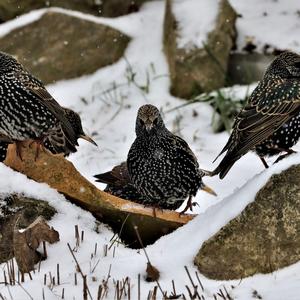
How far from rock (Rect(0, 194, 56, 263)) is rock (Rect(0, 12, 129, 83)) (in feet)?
14.7

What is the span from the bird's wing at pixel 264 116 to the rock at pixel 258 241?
3.71 ft

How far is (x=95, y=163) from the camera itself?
8227mm

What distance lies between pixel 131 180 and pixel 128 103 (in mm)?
2938

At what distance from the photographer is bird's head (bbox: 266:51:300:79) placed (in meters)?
5.94

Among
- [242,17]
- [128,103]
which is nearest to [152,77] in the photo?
[128,103]

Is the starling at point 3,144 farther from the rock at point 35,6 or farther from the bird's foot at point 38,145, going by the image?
the rock at point 35,6

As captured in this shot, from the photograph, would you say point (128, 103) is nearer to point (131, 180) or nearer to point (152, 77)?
point (152, 77)

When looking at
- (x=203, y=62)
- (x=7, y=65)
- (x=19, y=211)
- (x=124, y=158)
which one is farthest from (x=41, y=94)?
(x=203, y=62)

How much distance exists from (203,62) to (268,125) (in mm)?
3345

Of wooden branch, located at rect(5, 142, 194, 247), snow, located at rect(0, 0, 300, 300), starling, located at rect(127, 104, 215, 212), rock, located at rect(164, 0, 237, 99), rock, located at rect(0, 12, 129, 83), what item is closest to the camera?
snow, located at rect(0, 0, 300, 300)

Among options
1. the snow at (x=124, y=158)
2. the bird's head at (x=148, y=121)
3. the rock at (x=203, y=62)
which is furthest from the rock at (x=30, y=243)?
the rock at (x=203, y=62)

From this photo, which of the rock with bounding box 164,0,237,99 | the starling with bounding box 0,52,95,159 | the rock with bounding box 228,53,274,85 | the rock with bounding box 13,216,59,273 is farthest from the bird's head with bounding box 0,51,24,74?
the rock with bounding box 228,53,274,85

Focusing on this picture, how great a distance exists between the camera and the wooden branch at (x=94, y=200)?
5.30m

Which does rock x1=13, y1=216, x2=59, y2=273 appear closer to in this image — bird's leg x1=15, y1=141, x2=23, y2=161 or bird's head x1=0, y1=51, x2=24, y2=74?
bird's leg x1=15, y1=141, x2=23, y2=161
